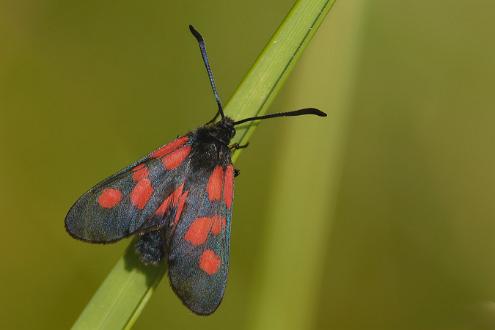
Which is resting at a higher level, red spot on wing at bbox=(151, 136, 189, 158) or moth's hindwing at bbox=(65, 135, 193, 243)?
red spot on wing at bbox=(151, 136, 189, 158)

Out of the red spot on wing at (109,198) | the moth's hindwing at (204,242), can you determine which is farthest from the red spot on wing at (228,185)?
the red spot on wing at (109,198)

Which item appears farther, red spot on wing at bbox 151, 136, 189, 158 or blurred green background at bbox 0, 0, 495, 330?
blurred green background at bbox 0, 0, 495, 330

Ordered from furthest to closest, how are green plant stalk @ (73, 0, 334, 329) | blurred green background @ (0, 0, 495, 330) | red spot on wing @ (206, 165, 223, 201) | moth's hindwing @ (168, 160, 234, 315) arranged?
blurred green background @ (0, 0, 495, 330), red spot on wing @ (206, 165, 223, 201), moth's hindwing @ (168, 160, 234, 315), green plant stalk @ (73, 0, 334, 329)

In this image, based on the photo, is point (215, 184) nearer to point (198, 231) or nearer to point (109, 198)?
point (198, 231)

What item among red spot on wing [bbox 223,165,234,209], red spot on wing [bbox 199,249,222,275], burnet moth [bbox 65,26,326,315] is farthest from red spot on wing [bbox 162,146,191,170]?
red spot on wing [bbox 199,249,222,275]

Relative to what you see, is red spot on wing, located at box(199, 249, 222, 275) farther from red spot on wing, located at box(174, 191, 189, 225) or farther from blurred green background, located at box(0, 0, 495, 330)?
blurred green background, located at box(0, 0, 495, 330)

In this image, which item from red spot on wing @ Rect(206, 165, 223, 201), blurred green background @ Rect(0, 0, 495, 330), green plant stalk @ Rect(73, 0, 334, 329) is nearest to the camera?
green plant stalk @ Rect(73, 0, 334, 329)

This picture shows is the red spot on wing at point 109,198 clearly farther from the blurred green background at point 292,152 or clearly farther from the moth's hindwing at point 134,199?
A: the blurred green background at point 292,152

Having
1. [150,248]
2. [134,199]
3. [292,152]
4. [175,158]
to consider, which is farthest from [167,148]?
[292,152]
